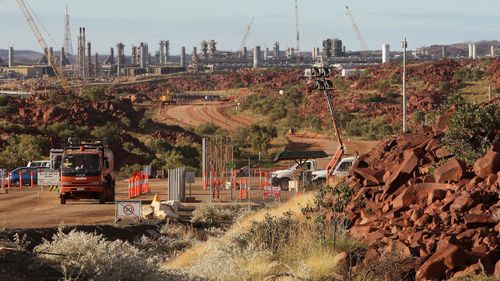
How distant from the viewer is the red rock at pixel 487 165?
18.1 meters

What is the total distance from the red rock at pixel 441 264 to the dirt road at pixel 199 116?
229 feet

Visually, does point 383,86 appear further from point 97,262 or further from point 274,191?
point 97,262

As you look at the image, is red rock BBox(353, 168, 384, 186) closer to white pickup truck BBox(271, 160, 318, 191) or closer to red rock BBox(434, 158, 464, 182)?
red rock BBox(434, 158, 464, 182)

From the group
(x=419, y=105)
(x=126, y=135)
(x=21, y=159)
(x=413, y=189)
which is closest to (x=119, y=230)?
(x=413, y=189)

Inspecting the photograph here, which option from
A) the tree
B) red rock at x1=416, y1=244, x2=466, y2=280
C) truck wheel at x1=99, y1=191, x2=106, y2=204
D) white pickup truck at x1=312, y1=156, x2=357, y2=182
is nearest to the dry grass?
red rock at x1=416, y1=244, x2=466, y2=280

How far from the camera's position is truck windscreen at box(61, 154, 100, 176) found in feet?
114

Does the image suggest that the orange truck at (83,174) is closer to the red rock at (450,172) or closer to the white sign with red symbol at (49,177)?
the white sign with red symbol at (49,177)

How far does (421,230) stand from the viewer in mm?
17188

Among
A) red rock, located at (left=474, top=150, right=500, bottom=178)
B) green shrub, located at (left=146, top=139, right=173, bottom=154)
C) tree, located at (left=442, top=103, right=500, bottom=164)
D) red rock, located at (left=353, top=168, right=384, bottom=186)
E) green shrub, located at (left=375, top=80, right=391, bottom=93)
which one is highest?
green shrub, located at (left=375, top=80, right=391, bottom=93)

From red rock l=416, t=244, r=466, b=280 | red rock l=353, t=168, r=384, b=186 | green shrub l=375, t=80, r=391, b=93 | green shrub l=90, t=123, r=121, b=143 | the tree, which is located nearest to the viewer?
red rock l=416, t=244, r=466, b=280

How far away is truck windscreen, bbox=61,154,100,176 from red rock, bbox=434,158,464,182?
18121 millimetres

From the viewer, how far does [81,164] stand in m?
34.8

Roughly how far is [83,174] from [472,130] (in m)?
17.5

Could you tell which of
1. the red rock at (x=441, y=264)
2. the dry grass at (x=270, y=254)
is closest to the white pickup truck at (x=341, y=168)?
the dry grass at (x=270, y=254)
